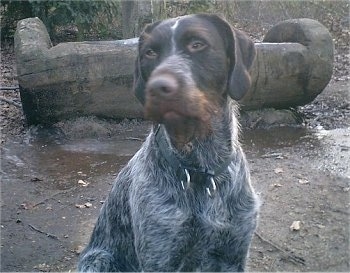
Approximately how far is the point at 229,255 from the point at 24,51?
14.8 ft

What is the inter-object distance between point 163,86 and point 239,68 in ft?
2.19

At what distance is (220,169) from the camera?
3775 millimetres

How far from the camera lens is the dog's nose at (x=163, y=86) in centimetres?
317

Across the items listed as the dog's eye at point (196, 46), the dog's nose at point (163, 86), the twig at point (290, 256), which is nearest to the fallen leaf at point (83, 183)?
the twig at point (290, 256)

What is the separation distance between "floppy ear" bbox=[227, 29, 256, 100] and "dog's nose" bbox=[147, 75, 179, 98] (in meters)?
0.55

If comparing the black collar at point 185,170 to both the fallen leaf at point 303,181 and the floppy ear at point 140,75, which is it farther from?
the fallen leaf at point 303,181

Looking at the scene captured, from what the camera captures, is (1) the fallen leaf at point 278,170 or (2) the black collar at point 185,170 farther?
(1) the fallen leaf at point 278,170

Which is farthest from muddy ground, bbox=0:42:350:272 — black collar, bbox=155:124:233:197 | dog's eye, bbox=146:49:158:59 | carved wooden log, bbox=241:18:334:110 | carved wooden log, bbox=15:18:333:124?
dog's eye, bbox=146:49:158:59

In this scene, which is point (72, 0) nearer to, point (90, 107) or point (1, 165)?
point (90, 107)

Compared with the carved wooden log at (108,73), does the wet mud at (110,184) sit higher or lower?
lower

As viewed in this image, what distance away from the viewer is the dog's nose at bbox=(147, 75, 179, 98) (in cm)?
317

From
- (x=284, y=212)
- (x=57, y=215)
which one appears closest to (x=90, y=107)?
(x=57, y=215)

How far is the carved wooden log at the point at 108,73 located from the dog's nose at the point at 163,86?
14.6 feet

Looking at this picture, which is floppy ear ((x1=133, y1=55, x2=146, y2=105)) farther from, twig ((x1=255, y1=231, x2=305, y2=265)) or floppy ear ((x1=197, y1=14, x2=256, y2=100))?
twig ((x1=255, y1=231, x2=305, y2=265))
